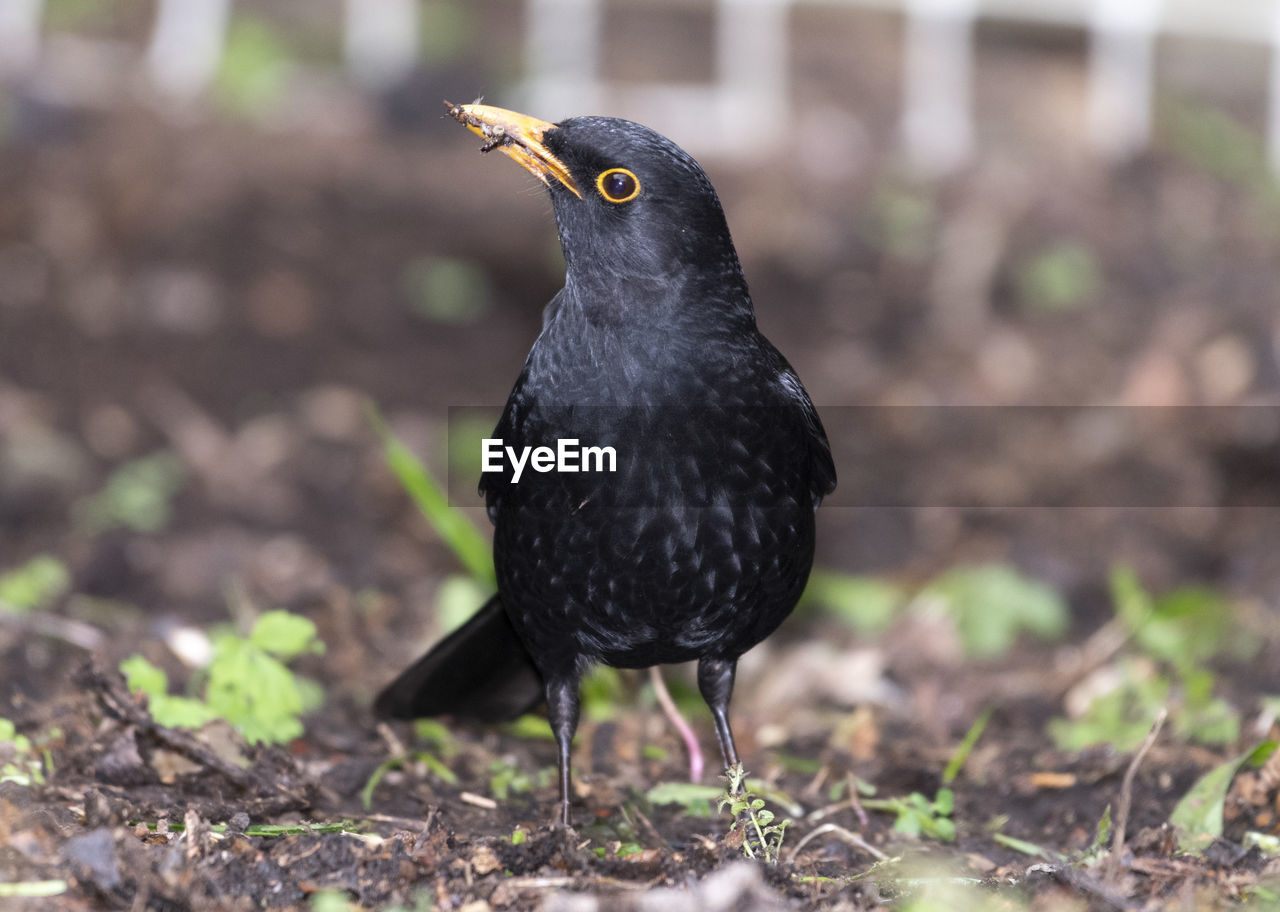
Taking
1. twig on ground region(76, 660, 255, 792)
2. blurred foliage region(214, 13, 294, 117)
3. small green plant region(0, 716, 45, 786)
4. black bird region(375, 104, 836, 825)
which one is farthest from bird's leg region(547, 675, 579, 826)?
blurred foliage region(214, 13, 294, 117)

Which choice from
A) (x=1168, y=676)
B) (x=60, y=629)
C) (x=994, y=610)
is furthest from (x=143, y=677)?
(x=1168, y=676)

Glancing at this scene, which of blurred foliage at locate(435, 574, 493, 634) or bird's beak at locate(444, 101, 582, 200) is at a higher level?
bird's beak at locate(444, 101, 582, 200)

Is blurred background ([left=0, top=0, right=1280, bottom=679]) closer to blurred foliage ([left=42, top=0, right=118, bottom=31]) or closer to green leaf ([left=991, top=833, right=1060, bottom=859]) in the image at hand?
blurred foliage ([left=42, top=0, right=118, bottom=31])

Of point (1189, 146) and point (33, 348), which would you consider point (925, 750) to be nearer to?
point (33, 348)

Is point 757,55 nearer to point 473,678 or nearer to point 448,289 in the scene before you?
point 448,289

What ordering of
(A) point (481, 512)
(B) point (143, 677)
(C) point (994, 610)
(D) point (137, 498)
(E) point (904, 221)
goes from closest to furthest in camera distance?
(B) point (143, 677) → (C) point (994, 610) → (D) point (137, 498) → (A) point (481, 512) → (E) point (904, 221)

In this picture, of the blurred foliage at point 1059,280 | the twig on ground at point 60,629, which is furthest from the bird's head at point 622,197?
the blurred foliage at point 1059,280
